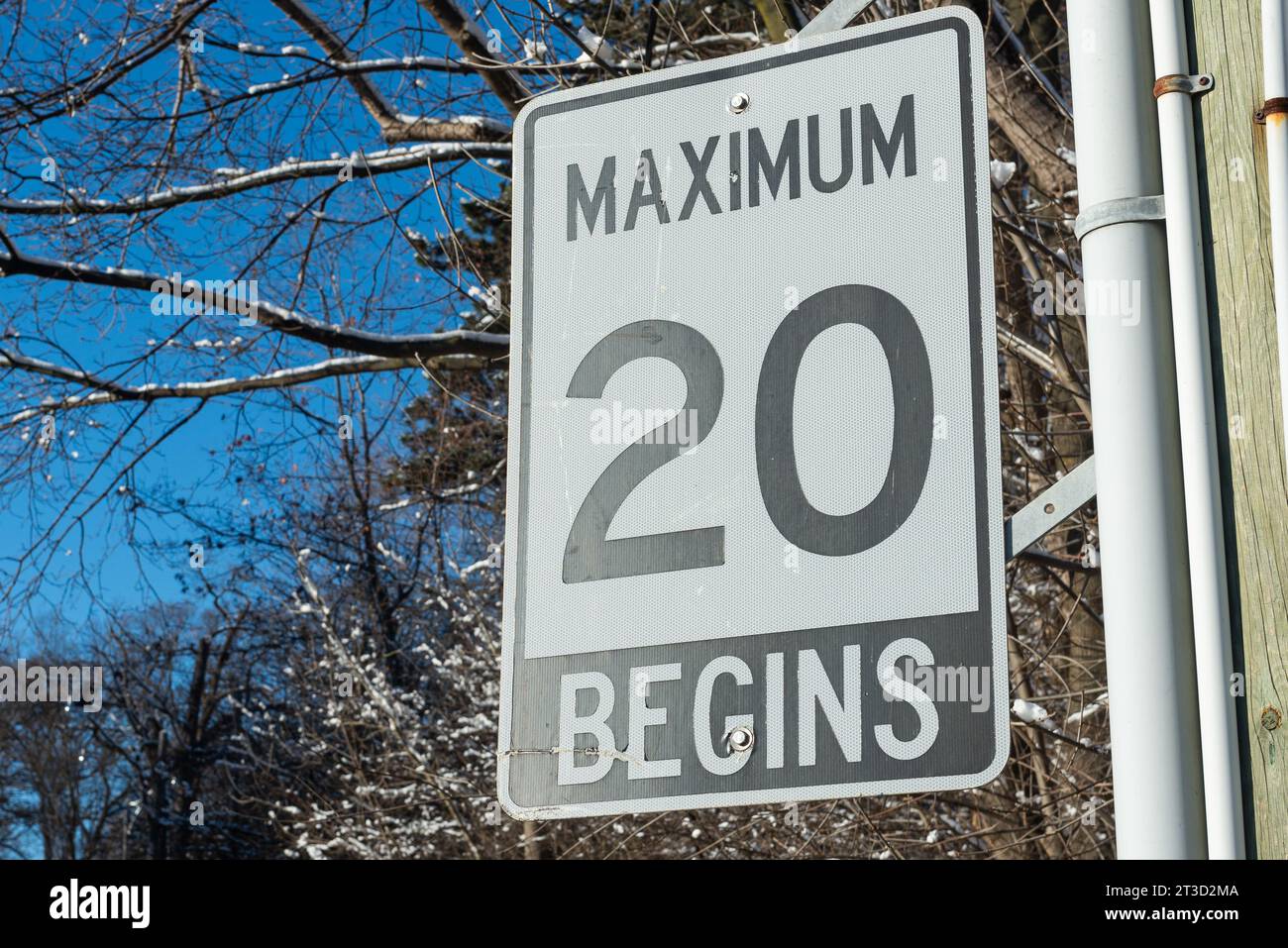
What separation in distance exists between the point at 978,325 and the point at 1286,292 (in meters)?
0.38

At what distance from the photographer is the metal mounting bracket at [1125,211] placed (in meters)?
1.84

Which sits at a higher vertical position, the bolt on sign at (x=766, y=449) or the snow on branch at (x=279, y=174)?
the snow on branch at (x=279, y=174)

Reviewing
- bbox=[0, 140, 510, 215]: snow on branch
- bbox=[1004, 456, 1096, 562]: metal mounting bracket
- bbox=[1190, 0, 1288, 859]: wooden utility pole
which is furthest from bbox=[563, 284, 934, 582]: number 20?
bbox=[0, 140, 510, 215]: snow on branch

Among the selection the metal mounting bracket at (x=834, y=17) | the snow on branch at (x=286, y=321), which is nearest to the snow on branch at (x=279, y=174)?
the snow on branch at (x=286, y=321)

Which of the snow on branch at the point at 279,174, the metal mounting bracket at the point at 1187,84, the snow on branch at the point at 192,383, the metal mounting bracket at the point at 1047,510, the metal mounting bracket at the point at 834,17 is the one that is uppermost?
the snow on branch at the point at 279,174

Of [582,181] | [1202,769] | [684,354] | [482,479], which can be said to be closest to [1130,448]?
[1202,769]

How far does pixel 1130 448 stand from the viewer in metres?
1.78

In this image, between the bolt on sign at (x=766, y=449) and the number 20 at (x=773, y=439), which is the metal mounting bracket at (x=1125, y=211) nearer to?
the bolt on sign at (x=766, y=449)

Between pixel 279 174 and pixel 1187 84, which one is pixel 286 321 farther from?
pixel 1187 84

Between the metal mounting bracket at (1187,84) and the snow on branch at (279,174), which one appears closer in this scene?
the metal mounting bracket at (1187,84)

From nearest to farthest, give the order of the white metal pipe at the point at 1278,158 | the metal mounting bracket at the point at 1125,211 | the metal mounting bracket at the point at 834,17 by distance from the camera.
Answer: the white metal pipe at the point at 1278,158
the metal mounting bracket at the point at 1125,211
the metal mounting bracket at the point at 834,17

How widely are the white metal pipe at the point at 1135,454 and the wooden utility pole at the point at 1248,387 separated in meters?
0.06

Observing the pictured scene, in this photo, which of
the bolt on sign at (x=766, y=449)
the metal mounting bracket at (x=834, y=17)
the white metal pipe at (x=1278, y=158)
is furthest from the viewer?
the metal mounting bracket at (x=834, y=17)
